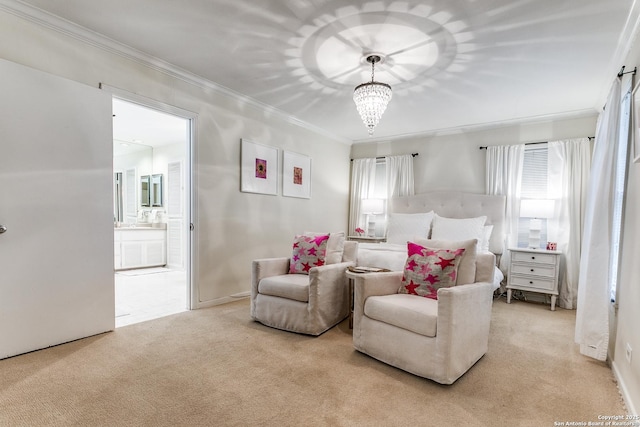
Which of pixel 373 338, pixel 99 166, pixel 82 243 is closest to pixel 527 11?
pixel 373 338

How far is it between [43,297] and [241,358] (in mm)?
1613

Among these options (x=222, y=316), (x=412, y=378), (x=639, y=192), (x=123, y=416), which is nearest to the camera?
(x=123, y=416)

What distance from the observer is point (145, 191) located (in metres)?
6.88

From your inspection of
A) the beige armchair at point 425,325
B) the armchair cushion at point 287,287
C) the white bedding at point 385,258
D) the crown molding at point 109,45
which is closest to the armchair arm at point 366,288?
the beige armchair at point 425,325

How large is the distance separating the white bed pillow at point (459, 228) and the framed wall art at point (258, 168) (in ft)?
8.06

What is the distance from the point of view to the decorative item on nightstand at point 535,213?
4.08 m

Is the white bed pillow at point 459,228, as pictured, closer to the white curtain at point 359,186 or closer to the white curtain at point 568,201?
the white curtain at point 568,201

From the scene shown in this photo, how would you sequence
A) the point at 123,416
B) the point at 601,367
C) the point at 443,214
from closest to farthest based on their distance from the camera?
the point at 123,416 → the point at 601,367 → the point at 443,214

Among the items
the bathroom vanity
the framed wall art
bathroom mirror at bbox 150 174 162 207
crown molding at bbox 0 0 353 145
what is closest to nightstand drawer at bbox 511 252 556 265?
the framed wall art

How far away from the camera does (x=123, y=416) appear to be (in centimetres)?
167

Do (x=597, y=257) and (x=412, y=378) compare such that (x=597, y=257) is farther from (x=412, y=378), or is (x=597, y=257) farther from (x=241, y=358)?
(x=241, y=358)

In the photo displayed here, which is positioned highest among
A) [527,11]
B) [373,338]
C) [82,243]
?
[527,11]

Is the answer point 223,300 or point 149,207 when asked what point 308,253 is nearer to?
point 223,300

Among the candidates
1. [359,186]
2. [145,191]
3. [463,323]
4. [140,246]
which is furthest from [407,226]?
[145,191]
